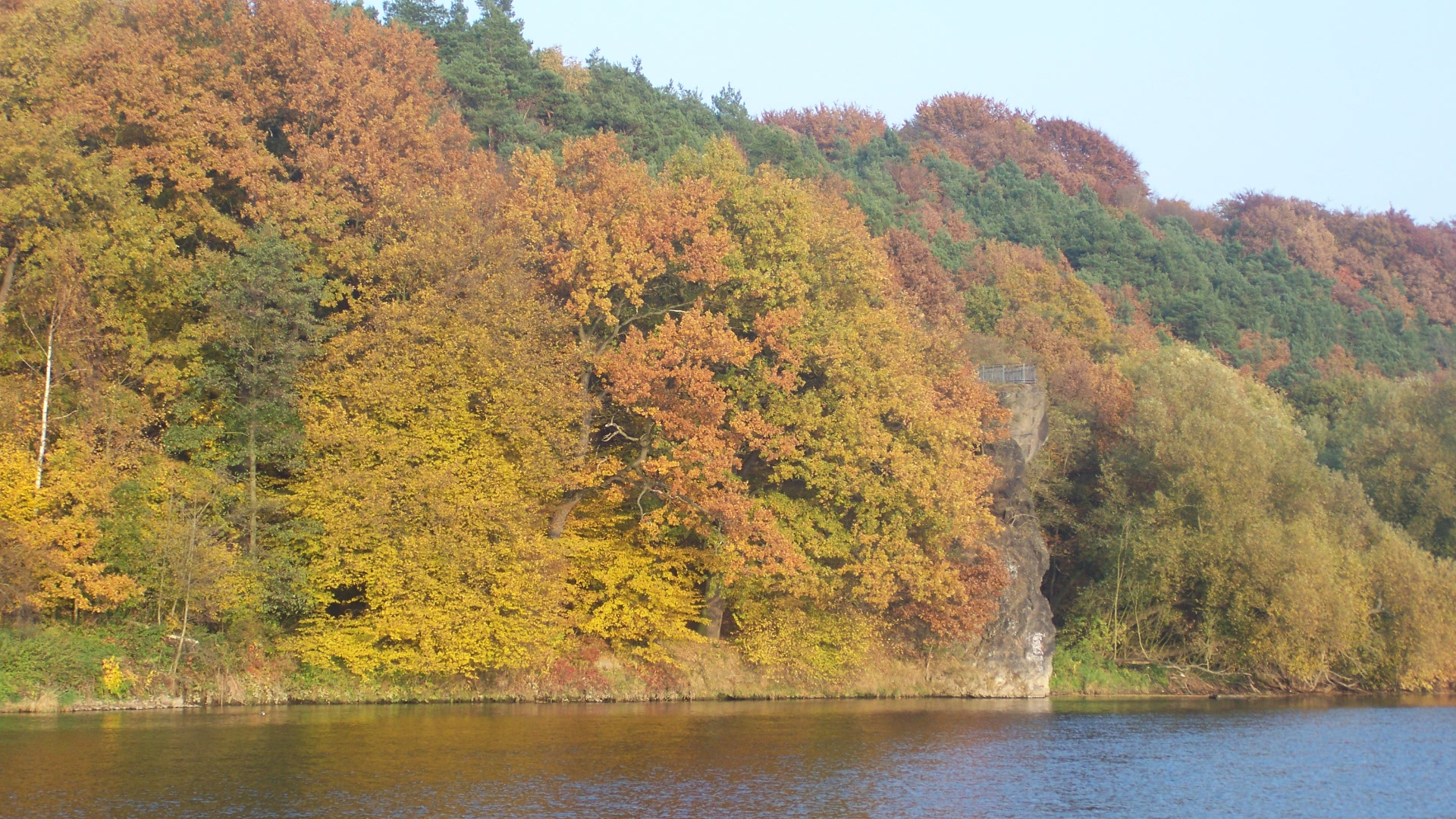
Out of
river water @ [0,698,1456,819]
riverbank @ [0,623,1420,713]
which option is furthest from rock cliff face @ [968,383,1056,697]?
river water @ [0,698,1456,819]

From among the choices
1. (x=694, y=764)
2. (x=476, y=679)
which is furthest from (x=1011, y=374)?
(x=694, y=764)

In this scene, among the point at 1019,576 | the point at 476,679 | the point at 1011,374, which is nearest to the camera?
the point at 476,679

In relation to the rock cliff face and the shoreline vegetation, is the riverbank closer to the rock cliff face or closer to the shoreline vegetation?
the shoreline vegetation

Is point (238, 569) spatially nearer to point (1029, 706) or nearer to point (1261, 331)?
point (1029, 706)

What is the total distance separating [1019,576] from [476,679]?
22.4 metres

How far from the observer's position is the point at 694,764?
87.0 feet

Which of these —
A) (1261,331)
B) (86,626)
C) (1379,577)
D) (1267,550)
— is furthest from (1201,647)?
(1261,331)

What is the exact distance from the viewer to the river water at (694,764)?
72.6 feet

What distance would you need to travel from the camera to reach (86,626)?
114ft

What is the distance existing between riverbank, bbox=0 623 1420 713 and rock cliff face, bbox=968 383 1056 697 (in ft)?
2.69

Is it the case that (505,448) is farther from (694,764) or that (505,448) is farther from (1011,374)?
(1011,374)

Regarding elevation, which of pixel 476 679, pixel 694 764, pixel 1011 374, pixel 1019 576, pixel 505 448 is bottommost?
pixel 694 764

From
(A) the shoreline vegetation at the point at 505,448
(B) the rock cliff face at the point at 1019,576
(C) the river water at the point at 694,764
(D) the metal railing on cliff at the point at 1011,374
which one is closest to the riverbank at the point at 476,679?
(A) the shoreline vegetation at the point at 505,448

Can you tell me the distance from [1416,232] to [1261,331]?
103 feet
